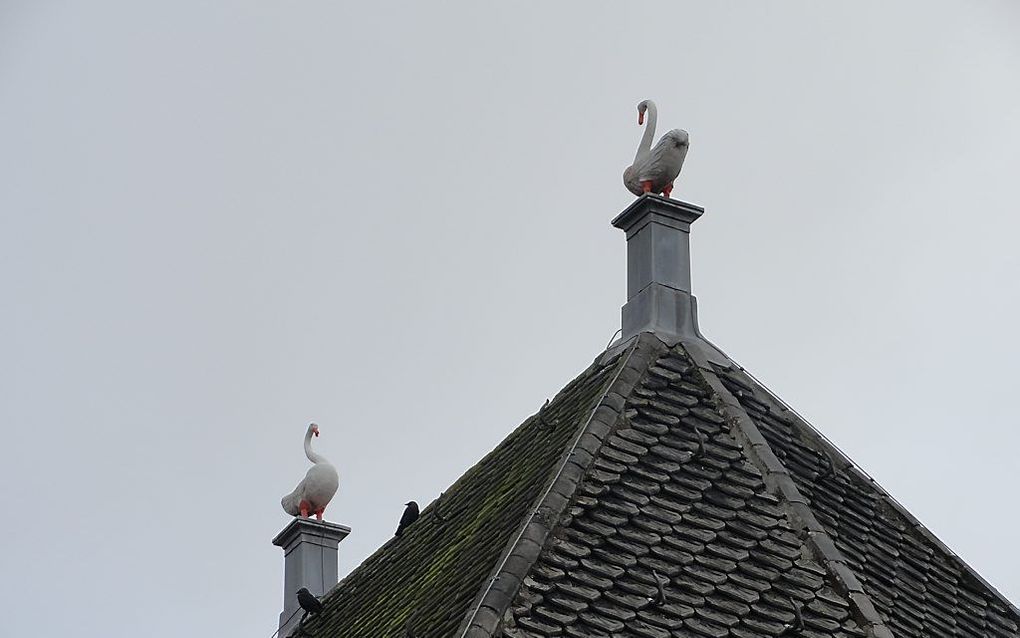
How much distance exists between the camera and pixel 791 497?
16.1 meters

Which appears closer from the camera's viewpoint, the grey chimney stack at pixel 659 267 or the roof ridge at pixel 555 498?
the roof ridge at pixel 555 498

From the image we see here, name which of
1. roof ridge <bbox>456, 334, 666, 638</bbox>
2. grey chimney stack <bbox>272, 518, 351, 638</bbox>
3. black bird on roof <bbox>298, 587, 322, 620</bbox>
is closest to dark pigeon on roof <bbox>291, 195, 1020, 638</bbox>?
roof ridge <bbox>456, 334, 666, 638</bbox>

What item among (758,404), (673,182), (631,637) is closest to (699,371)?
(758,404)

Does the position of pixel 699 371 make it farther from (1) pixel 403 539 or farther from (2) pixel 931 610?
(1) pixel 403 539

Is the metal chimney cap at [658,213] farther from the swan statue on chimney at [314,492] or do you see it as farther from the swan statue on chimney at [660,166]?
the swan statue on chimney at [314,492]

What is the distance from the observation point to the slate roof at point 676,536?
14789 mm

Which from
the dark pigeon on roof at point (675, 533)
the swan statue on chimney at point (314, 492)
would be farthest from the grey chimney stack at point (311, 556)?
the dark pigeon on roof at point (675, 533)

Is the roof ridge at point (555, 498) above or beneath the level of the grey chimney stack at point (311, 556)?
beneath

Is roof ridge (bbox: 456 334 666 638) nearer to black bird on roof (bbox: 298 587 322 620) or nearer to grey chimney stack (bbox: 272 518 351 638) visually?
black bird on roof (bbox: 298 587 322 620)

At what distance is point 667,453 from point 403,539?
15.3 ft

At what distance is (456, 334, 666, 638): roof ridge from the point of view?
1448 centimetres

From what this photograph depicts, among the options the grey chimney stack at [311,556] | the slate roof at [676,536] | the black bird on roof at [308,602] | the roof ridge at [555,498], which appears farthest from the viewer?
the grey chimney stack at [311,556]

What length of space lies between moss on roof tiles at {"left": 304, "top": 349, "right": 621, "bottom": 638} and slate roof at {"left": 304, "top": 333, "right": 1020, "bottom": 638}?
3cm

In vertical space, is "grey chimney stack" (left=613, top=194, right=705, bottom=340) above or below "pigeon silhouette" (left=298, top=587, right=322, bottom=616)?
above
